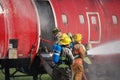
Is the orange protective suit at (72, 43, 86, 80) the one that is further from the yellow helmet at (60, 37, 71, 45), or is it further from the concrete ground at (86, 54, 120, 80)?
the concrete ground at (86, 54, 120, 80)

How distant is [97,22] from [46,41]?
2.98 m

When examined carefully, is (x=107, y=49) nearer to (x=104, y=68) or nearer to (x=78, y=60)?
(x=104, y=68)

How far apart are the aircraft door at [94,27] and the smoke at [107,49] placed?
443 millimetres

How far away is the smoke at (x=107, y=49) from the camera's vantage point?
78.9ft

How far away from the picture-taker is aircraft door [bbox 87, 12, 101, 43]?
23625 mm

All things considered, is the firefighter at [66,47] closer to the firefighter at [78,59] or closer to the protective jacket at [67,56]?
the protective jacket at [67,56]

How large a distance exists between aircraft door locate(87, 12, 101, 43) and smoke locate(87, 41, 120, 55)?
44 centimetres

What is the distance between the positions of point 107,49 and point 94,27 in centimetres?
148

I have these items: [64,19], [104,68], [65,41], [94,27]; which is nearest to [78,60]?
[65,41]

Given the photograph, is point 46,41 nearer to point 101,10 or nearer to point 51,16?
point 51,16

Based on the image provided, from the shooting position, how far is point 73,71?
760 inches

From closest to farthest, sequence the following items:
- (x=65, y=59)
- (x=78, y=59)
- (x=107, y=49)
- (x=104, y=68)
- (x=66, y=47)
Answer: (x=65, y=59) → (x=66, y=47) → (x=78, y=59) → (x=104, y=68) → (x=107, y=49)

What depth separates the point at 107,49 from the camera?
2470cm

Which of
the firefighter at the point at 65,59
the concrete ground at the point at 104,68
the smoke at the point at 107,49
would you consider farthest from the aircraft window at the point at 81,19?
the firefighter at the point at 65,59
